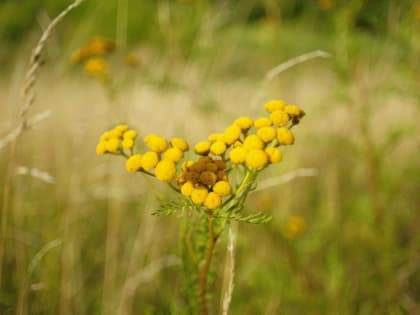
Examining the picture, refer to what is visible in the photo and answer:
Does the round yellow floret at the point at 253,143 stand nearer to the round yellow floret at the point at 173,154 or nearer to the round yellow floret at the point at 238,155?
the round yellow floret at the point at 238,155

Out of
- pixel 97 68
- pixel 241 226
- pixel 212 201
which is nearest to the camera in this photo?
pixel 212 201

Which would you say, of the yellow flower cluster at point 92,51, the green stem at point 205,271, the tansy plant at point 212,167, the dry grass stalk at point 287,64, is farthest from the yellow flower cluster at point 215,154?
the yellow flower cluster at point 92,51

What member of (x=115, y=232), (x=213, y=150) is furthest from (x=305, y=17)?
(x=213, y=150)

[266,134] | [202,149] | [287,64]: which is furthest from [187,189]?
[287,64]

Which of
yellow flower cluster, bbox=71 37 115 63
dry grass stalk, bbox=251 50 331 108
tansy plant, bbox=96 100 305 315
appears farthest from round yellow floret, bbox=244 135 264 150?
yellow flower cluster, bbox=71 37 115 63

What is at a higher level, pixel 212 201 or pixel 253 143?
pixel 253 143

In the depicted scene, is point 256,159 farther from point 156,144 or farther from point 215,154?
point 156,144

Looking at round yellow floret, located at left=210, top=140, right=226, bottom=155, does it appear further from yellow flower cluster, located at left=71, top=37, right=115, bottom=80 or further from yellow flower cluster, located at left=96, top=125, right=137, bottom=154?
yellow flower cluster, located at left=71, top=37, right=115, bottom=80
